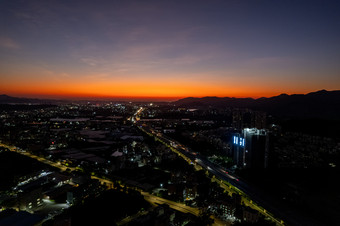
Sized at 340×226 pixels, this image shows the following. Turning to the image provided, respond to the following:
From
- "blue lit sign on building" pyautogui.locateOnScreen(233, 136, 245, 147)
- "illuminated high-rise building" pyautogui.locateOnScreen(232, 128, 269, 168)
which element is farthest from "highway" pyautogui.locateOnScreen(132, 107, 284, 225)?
"blue lit sign on building" pyautogui.locateOnScreen(233, 136, 245, 147)

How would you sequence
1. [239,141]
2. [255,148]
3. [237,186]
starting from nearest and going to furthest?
[237,186] < [255,148] < [239,141]

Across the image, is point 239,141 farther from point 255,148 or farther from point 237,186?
point 237,186

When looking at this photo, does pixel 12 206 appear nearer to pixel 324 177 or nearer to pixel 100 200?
pixel 100 200

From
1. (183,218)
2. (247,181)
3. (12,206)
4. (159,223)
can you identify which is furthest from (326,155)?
(12,206)

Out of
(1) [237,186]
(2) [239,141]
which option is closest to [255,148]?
(2) [239,141]

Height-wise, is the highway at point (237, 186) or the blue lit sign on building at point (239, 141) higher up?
the blue lit sign on building at point (239, 141)

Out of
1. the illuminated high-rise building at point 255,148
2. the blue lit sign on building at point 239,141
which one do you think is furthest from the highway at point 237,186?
the blue lit sign on building at point 239,141

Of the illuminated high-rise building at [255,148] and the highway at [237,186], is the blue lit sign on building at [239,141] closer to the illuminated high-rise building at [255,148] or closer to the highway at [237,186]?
the illuminated high-rise building at [255,148]

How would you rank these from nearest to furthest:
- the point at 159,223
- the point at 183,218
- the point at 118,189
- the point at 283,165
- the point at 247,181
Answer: the point at 159,223 → the point at 183,218 → the point at 118,189 → the point at 247,181 → the point at 283,165

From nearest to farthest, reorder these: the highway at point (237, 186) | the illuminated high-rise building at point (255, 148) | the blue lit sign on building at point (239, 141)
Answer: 1. the highway at point (237, 186)
2. the illuminated high-rise building at point (255, 148)
3. the blue lit sign on building at point (239, 141)

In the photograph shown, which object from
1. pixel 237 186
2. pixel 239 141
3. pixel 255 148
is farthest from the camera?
pixel 239 141

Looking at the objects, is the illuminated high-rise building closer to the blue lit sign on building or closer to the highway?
the blue lit sign on building
